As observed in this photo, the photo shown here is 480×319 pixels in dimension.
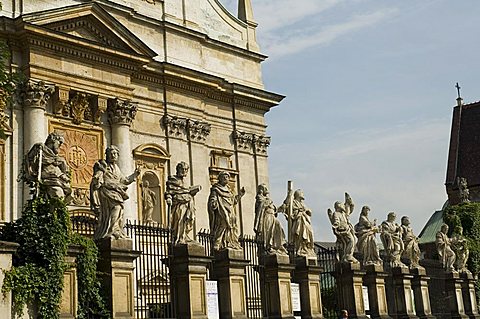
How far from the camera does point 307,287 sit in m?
21.0

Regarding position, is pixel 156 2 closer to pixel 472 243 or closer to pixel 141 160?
pixel 141 160

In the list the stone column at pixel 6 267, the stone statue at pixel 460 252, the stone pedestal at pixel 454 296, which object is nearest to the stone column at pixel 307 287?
the stone column at pixel 6 267

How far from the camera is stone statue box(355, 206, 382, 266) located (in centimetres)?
2462

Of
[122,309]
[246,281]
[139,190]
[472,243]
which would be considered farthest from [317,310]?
[472,243]

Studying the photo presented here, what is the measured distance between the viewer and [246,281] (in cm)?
1944

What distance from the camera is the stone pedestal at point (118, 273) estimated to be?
1548 cm

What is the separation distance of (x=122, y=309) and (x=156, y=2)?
57.3 ft

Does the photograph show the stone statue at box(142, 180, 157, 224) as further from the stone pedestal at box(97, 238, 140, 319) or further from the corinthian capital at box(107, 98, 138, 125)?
the stone pedestal at box(97, 238, 140, 319)

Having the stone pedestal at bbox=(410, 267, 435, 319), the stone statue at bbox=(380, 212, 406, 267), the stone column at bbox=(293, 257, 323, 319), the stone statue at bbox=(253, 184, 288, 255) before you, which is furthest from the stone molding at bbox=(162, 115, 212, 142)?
the stone column at bbox=(293, 257, 323, 319)

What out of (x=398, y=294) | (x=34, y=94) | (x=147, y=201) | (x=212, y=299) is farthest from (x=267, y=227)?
(x=34, y=94)

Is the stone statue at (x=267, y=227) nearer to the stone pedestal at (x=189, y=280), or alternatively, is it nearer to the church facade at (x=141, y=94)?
the stone pedestal at (x=189, y=280)

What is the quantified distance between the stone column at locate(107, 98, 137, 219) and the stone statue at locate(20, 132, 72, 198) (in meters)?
11.5

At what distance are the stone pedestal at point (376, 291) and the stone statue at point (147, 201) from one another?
8.10 metres

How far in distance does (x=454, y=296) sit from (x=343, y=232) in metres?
8.97
